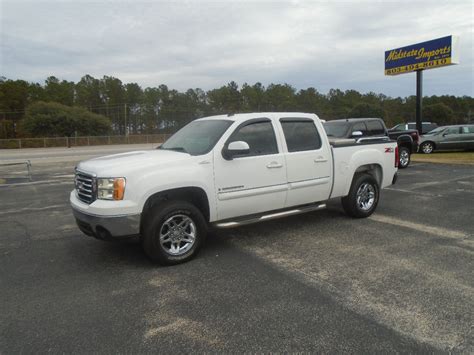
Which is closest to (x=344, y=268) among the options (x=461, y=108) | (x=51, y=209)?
(x=51, y=209)

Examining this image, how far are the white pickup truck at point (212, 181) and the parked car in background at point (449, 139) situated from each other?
16861mm

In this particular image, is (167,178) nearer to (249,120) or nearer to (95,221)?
(95,221)

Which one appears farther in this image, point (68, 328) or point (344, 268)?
point (344, 268)

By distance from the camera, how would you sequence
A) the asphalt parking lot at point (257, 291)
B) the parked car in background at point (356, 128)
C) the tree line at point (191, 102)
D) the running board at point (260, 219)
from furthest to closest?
the tree line at point (191, 102)
the parked car in background at point (356, 128)
the running board at point (260, 219)
the asphalt parking lot at point (257, 291)

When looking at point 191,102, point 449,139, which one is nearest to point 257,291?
point 449,139

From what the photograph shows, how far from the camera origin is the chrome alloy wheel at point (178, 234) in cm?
450

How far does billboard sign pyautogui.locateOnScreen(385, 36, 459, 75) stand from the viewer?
894 inches

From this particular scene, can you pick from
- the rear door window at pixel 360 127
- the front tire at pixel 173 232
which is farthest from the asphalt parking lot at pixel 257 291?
the rear door window at pixel 360 127

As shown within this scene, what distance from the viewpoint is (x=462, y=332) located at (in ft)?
9.91

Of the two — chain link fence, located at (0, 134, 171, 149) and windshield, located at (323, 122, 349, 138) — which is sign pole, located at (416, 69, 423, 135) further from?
chain link fence, located at (0, 134, 171, 149)

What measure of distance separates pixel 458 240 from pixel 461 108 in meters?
117

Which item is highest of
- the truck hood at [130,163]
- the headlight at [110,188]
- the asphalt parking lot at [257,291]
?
the truck hood at [130,163]

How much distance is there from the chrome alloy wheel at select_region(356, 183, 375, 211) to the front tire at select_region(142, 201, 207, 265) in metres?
3.21

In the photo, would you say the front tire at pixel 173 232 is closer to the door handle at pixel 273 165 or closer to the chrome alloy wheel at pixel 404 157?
the door handle at pixel 273 165
